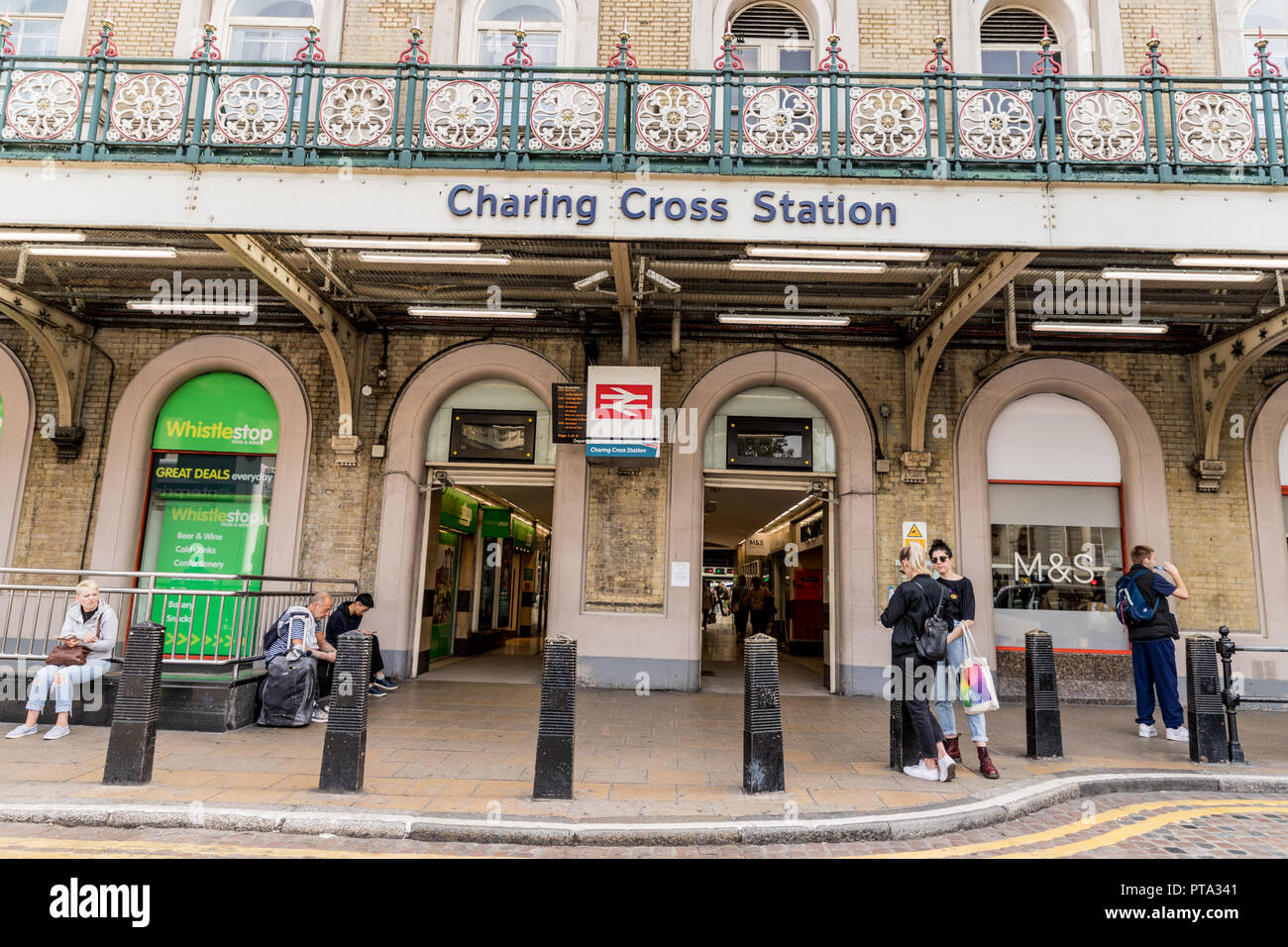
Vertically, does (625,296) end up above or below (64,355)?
above

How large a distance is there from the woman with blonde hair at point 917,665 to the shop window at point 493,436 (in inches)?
264

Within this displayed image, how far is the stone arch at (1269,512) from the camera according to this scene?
1053 cm

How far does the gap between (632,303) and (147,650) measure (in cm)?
657

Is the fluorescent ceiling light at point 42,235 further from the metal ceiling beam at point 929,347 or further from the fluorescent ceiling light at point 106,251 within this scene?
the metal ceiling beam at point 929,347

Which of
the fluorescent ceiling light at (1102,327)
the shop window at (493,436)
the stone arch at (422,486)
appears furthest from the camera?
the shop window at (493,436)

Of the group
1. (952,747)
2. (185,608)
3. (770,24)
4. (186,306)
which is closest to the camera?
(952,747)

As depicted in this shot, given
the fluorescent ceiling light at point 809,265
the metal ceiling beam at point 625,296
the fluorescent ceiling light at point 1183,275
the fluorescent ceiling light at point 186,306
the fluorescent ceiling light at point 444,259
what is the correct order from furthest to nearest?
the fluorescent ceiling light at point 186,306 → the fluorescent ceiling light at point 444,259 → the fluorescent ceiling light at point 809,265 → the fluorescent ceiling light at point 1183,275 → the metal ceiling beam at point 625,296

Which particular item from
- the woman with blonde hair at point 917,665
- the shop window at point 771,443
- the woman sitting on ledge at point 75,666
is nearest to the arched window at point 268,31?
the woman sitting on ledge at point 75,666

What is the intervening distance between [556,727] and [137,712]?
3116 mm

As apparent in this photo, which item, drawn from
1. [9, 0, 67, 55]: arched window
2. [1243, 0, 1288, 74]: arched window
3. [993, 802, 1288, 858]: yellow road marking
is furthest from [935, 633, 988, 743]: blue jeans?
[9, 0, 67, 55]: arched window

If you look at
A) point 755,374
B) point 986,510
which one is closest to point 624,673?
point 755,374

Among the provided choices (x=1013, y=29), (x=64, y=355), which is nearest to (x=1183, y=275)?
(x=1013, y=29)

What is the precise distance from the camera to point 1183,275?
8750mm

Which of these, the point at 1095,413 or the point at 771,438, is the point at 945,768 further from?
the point at 1095,413
